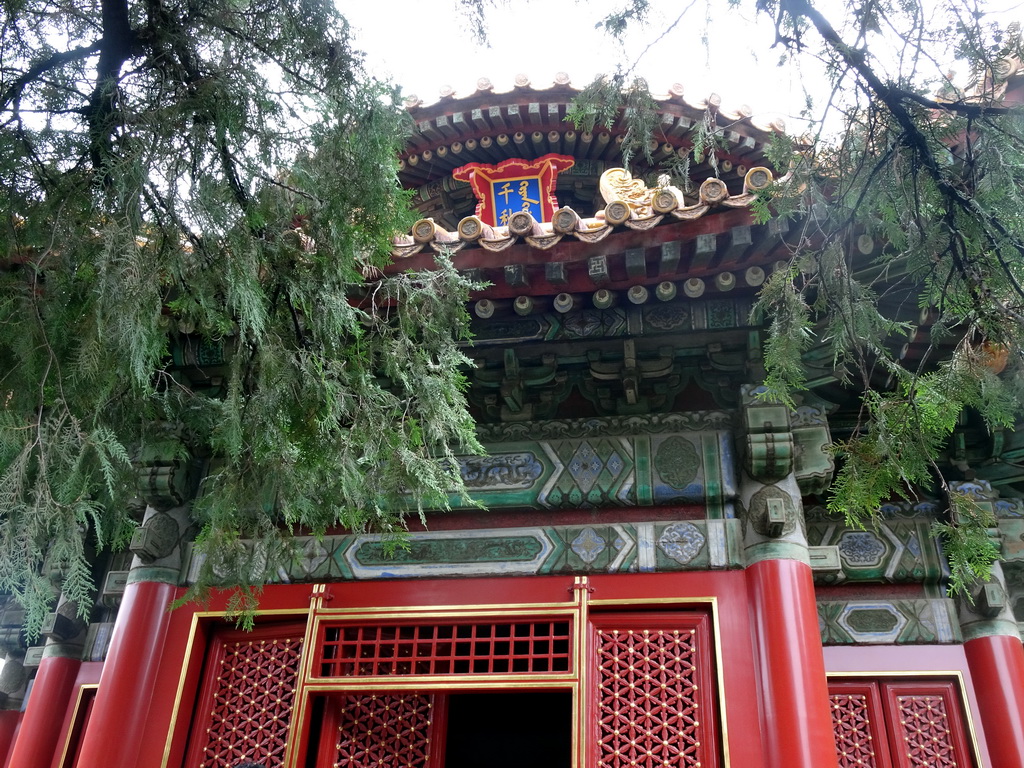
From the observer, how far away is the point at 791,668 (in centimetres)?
326

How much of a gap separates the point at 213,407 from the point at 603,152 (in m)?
4.30

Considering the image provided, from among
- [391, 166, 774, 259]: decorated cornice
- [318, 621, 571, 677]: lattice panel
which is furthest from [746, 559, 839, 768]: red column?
[391, 166, 774, 259]: decorated cornice

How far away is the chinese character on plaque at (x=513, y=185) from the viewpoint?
6223 mm

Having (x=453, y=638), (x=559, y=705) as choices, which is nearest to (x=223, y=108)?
(x=453, y=638)

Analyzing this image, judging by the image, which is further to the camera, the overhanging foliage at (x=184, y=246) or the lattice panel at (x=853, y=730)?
the lattice panel at (x=853, y=730)

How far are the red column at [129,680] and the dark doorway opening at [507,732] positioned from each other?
10.3 feet

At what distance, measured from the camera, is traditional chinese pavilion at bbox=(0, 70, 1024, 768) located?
341 cm

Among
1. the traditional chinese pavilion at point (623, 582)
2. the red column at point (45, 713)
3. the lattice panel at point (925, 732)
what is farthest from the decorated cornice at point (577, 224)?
the red column at point (45, 713)

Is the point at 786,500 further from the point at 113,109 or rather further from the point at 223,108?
the point at 113,109

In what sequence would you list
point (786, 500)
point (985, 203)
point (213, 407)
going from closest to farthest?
point (985, 203)
point (213, 407)
point (786, 500)

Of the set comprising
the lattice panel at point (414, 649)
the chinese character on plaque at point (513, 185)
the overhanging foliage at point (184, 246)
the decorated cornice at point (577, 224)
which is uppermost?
the chinese character on plaque at point (513, 185)

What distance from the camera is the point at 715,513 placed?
12.4 ft

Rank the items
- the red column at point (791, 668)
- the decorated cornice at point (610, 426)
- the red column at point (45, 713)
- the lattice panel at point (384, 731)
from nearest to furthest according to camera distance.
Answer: the red column at point (791, 668), the lattice panel at point (384, 731), the decorated cornice at point (610, 426), the red column at point (45, 713)

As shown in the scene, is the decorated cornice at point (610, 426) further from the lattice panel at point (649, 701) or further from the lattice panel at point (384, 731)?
the lattice panel at point (384, 731)
